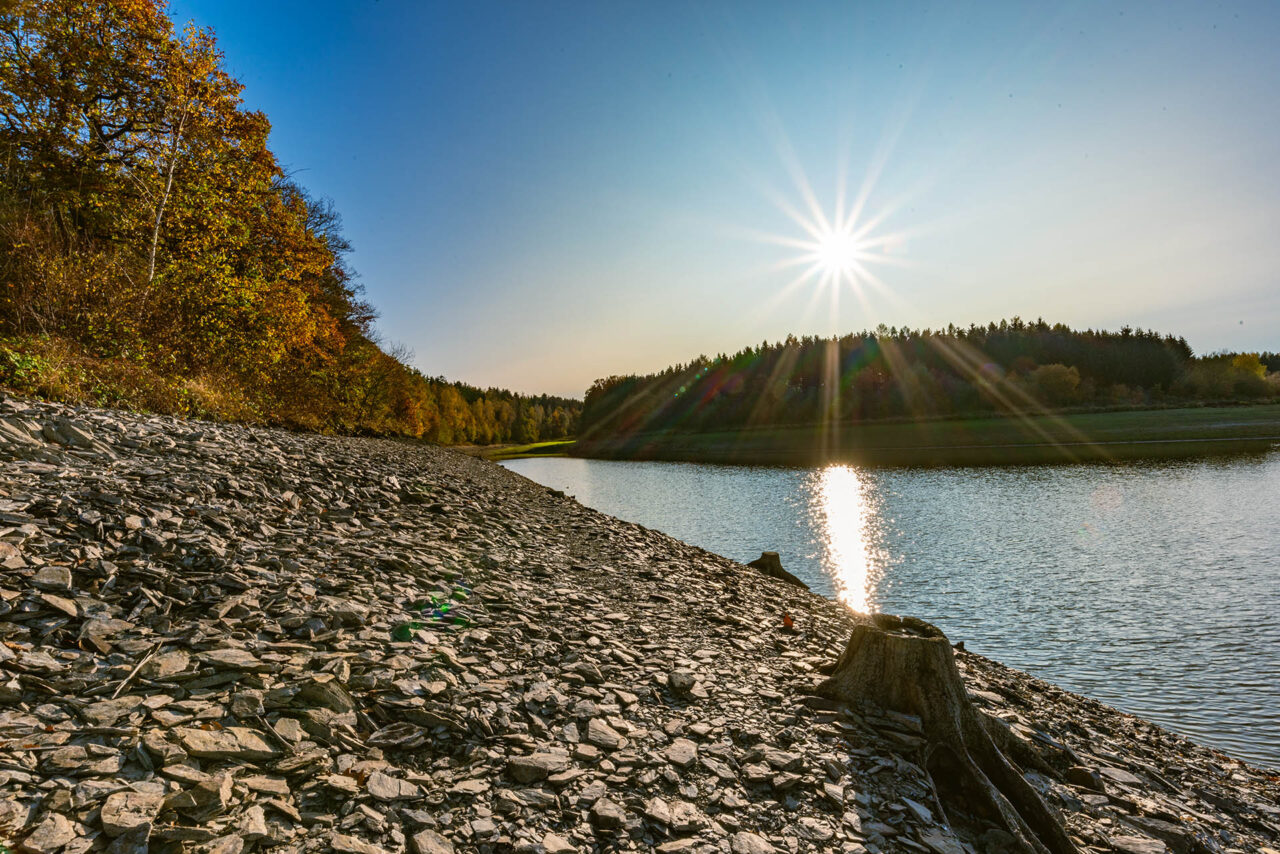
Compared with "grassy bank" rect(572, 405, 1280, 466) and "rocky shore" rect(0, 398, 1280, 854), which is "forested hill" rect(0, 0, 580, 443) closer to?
"rocky shore" rect(0, 398, 1280, 854)

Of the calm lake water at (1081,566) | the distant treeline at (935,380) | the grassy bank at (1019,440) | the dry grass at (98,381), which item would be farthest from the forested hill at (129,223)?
the distant treeline at (935,380)

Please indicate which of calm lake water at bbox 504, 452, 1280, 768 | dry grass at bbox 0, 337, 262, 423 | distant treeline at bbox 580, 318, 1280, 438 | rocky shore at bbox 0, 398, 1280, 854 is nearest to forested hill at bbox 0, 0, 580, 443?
dry grass at bbox 0, 337, 262, 423

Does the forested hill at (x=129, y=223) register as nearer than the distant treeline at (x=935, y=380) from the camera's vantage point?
Yes

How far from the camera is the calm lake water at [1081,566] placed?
1023 cm

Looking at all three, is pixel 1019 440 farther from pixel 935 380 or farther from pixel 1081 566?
pixel 1081 566

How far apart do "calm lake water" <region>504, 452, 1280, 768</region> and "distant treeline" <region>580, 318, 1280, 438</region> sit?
233ft

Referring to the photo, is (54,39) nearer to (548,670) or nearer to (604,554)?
(604,554)

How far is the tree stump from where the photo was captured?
15.8 ft

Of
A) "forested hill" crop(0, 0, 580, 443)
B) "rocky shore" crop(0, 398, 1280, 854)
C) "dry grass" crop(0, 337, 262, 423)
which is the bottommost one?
"rocky shore" crop(0, 398, 1280, 854)

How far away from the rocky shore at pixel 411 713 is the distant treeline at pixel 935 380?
10590cm

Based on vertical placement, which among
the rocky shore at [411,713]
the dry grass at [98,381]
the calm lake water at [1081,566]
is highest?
the dry grass at [98,381]

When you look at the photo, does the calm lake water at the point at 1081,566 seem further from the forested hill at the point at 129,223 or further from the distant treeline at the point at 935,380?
the distant treeline at the point at 935,380

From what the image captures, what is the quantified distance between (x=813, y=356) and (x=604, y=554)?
153m

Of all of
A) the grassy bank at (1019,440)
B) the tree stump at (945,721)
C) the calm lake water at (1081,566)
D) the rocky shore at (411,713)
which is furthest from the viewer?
the grassy bank at (1019,440)
